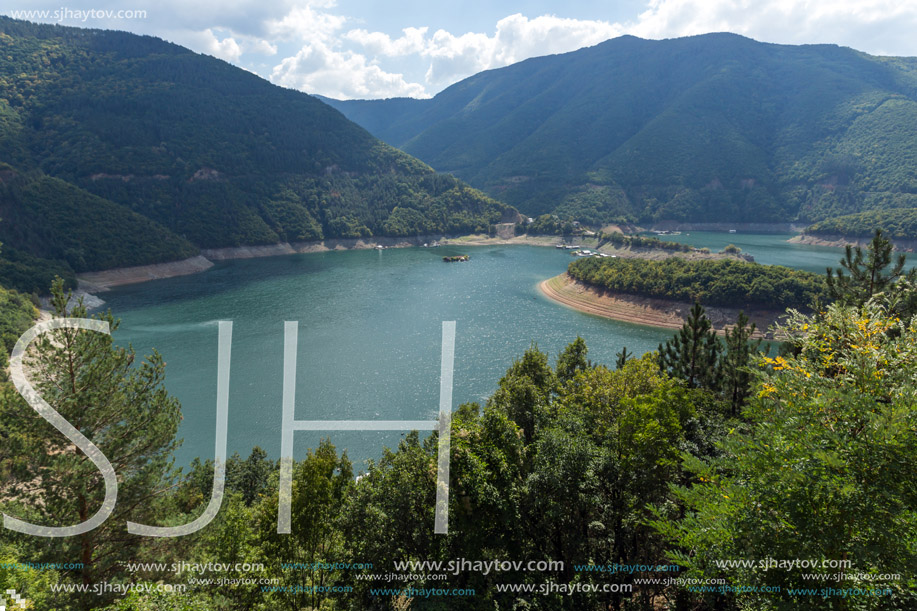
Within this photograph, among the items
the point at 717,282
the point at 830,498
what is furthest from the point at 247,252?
the point at 830,498

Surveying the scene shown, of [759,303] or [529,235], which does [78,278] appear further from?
[529,235]

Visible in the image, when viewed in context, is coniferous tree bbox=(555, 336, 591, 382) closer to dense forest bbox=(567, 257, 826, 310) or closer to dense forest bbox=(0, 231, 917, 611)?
dense forest bbox=(0, 231, 917, 611)

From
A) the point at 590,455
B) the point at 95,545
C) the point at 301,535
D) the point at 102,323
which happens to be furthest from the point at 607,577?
the point at 102,323

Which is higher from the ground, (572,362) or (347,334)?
(572,362)

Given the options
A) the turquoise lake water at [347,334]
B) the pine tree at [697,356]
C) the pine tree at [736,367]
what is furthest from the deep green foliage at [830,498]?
the turquoise lake water at [347,334]

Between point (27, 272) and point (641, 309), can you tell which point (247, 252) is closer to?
point (27, 272)

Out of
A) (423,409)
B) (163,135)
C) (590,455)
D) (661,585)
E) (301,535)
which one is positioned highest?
(163,135)
